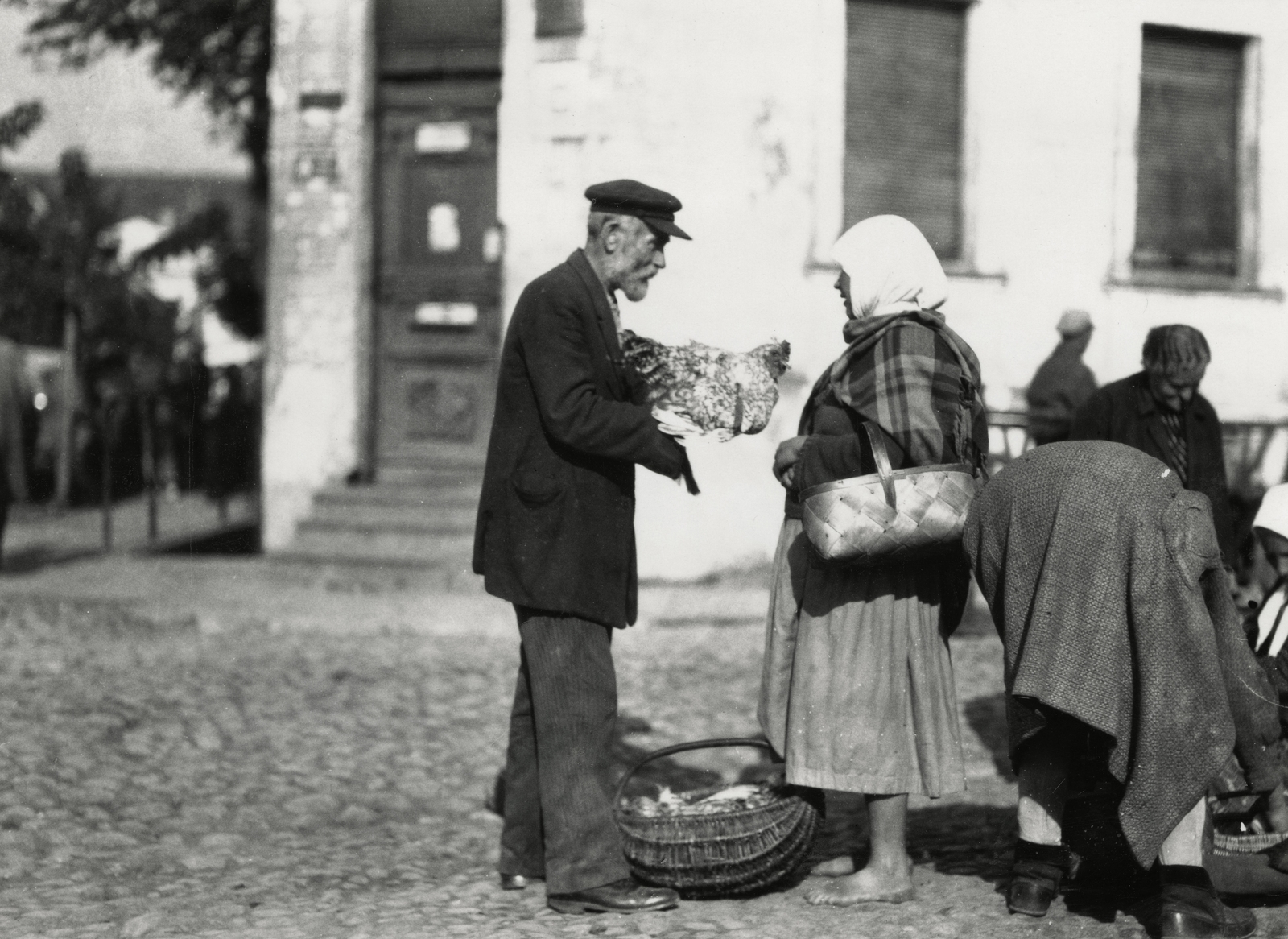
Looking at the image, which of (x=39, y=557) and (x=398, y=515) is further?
(x=39, y=557)

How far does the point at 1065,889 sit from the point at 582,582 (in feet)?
5.30

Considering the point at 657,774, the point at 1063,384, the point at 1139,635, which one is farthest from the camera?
the point at 1063,384

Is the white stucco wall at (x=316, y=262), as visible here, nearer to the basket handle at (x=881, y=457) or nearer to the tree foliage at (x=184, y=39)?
the tree foliage at (x=184, y=39)

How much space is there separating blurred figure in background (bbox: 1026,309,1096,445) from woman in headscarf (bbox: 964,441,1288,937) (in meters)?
6.32

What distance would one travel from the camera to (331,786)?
22.0ft

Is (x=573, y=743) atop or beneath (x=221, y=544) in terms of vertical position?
atop

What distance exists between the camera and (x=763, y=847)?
194 inches

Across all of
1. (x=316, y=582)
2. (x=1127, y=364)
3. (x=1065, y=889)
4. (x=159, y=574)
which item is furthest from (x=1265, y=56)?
(x=1065, y=889)

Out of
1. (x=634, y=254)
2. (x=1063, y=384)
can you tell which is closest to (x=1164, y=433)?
(x=634, y=254)

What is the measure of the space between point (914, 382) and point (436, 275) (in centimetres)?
835

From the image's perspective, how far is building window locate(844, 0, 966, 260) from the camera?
12.0 meters

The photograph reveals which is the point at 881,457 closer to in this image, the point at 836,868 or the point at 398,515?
the point at 836,868

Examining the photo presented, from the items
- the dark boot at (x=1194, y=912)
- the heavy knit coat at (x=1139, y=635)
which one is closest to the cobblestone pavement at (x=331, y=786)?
the dark boot at (x=1194, y=912)

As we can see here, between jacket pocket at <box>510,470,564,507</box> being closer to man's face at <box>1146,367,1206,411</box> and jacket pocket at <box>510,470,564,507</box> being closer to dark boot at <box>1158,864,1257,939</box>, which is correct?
dark boot at <box>1158,864,1257,939</box>
